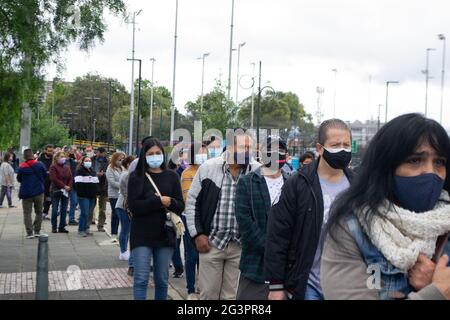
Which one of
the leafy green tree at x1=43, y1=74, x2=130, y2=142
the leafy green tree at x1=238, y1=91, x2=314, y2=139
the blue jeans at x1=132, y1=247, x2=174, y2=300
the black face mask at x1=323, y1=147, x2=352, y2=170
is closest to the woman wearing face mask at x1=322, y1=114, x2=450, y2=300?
the black face mask at x1=323, y1=147, x2=352, y2=170

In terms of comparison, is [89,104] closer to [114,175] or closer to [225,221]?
[114,175]

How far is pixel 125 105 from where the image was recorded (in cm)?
9550

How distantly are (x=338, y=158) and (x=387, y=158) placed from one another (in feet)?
6.55

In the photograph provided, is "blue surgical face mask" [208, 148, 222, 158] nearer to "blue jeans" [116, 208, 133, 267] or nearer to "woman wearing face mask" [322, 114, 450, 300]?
"blue jeans" [116, 208, 133, 267]

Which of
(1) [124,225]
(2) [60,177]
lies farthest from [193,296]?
(2) [60,177]

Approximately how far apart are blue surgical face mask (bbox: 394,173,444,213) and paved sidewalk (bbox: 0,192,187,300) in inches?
232

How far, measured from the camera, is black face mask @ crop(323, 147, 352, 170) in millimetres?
4242

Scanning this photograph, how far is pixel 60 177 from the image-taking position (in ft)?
49.0

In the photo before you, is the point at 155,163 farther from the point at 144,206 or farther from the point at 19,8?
the point at 19,8

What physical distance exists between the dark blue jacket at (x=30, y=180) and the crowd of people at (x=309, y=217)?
5.35m

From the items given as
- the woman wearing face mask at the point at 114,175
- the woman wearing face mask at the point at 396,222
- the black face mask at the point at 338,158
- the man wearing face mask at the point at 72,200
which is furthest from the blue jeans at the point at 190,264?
the man wearing face mask at the point at 72,200

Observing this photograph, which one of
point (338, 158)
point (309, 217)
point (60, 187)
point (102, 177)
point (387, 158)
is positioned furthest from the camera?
point (102, 177)
